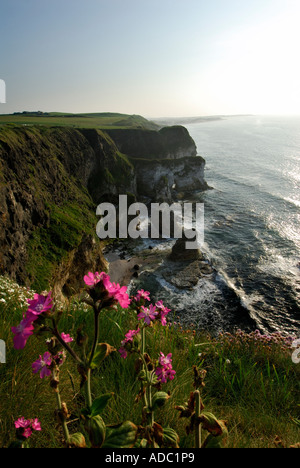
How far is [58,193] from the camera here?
106 feet

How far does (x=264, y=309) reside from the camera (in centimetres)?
2488

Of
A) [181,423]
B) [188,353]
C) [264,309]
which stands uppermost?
[181,423]

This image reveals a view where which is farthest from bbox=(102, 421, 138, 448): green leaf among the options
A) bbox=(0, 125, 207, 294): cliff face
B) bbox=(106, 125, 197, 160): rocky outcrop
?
bbox=(106, 125, 197, 160): rocky outcrop

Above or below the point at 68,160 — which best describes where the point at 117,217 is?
below

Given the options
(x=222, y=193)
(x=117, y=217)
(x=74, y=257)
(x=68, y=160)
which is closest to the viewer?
(x=74, y=257)

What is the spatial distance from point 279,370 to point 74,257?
21970 mm

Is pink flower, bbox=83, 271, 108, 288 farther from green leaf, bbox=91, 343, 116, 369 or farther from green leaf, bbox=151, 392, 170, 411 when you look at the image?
green leaf, bbox=151, 392, 170, 411

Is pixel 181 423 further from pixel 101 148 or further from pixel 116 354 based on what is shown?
pixel 101 148

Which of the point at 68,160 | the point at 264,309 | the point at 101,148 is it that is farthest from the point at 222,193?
the point at 264,309

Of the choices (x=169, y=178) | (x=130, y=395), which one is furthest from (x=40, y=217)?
(x=169, y=178)
